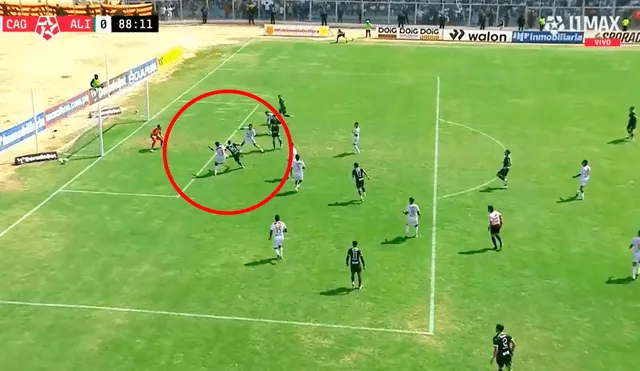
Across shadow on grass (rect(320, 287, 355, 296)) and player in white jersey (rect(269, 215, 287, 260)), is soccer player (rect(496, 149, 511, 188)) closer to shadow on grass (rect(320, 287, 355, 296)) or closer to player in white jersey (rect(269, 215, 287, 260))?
player in white jersey (rect(269, 215, 287, 260))

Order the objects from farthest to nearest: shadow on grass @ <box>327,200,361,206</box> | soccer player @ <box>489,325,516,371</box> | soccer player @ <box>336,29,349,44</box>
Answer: soccer player @ <box>336,29,349,44</box> → shadow on grass @ <box>327,200,361,206</box> → soccer player @ <box>489,325,516,371</box>

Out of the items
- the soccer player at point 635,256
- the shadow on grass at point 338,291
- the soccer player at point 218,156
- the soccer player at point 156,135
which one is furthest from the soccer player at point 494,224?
the soccer player at point 156,135

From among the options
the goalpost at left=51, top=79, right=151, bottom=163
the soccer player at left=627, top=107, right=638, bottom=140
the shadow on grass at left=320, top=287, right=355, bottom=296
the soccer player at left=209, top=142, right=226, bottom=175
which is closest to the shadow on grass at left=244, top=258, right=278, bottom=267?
the shadow on grass at left=320, top=287, right=355, bottom=296

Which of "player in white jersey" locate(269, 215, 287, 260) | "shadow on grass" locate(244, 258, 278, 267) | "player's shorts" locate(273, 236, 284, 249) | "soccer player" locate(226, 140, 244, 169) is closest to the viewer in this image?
"player in white jersey" locate(269, 215, 287, 260)

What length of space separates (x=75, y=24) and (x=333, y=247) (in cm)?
5959

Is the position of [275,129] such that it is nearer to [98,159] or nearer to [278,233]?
[98,159]

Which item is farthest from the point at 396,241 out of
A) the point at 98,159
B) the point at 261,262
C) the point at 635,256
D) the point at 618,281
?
A: the point at 98,159

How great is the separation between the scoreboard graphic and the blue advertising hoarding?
38648 millimetres

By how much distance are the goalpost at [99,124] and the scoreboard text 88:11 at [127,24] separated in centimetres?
2077

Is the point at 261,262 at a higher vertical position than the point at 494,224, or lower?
lower

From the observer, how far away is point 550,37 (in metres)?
82.6

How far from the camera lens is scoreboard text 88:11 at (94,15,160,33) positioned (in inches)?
3036

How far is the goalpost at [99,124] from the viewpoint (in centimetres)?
4519

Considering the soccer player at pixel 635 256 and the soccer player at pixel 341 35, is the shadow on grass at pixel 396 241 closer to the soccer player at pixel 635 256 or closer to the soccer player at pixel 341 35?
the soccer player at pixel 635 256
